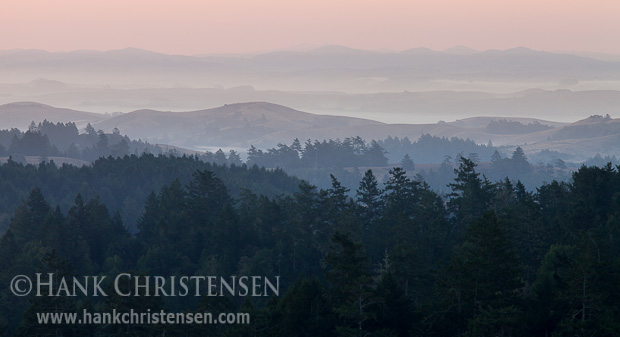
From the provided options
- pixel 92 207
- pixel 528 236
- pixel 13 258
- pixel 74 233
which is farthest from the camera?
pixel 92 207

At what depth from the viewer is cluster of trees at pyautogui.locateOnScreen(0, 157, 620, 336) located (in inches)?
1844

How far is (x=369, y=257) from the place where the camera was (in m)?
80.2

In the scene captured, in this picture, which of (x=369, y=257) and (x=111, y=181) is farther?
(x=111, y=181)

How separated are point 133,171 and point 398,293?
427 feet

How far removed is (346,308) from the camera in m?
47.1

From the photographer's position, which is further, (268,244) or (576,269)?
(268,244)

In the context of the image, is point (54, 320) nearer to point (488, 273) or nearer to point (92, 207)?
point (488, 273)

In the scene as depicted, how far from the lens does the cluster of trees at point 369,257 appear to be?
46844mm

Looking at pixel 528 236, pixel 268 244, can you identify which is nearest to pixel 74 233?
pixel 268 244

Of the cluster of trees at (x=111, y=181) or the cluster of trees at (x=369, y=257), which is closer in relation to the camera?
the cluster of trees at (x=369, y=257)

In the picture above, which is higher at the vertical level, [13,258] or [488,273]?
[488,273]

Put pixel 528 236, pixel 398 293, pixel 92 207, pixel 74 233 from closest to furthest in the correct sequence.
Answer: pixel 398 293 → pixel 528 236 → pixel 74 233 → pixel 92 207

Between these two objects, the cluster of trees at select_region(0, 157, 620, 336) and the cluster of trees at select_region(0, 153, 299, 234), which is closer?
the cluster of trees at select_region(0, 157, 620, 336)

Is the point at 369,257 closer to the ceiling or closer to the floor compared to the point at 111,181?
closer to the floor
